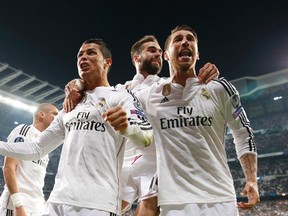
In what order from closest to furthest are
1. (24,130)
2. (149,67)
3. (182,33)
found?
(182,33), (149,67), (24,130)

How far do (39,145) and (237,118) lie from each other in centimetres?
171

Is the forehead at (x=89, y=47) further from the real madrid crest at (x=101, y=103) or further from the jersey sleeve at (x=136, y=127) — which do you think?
the jersey sleeve at (x=136, y=127)

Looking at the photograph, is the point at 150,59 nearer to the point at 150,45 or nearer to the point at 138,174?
the point at 150,45

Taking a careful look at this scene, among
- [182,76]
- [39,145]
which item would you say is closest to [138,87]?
[182,76]

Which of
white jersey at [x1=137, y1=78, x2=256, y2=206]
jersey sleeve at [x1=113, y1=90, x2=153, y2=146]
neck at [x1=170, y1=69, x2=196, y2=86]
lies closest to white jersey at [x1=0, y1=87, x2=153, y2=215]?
jersey sleeve at [x1=113, y1=90, x2=153, y2=146]

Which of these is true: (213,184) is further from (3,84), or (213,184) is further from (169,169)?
(3,84)

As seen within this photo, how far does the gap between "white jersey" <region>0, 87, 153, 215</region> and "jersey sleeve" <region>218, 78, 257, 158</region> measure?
78 centimetres

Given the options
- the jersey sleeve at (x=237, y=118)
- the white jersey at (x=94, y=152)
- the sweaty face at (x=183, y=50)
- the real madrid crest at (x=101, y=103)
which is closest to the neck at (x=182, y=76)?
the sweaty face at (x=183, y=50)

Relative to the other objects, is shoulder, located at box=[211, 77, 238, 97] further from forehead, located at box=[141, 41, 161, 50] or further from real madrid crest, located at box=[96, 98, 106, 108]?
forehead, located at box=[141, 41, 161, 50]

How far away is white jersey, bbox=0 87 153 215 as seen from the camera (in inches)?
99.7

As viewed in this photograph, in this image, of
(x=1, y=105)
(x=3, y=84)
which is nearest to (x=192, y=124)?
(x=3, y=84)

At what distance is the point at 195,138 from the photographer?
113 inches

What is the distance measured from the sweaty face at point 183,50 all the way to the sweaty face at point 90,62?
2.18ft

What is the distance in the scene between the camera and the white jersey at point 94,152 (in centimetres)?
253
